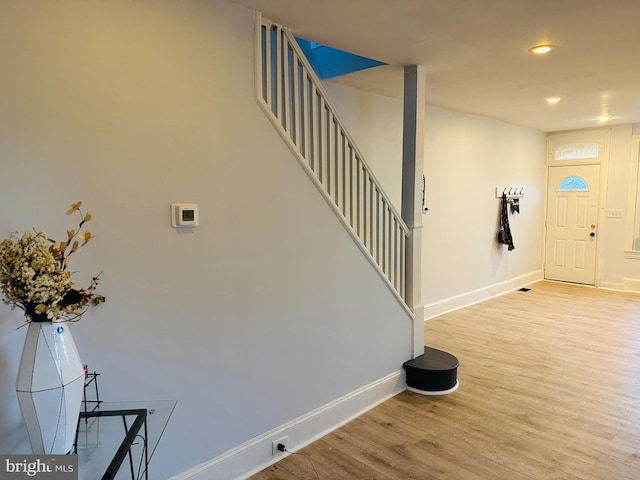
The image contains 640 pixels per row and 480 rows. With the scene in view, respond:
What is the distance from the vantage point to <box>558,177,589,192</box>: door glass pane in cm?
717

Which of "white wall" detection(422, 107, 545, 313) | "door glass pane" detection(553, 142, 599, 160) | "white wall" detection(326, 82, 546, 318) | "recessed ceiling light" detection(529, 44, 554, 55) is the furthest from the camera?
"door glass pane" detection(553, 142, 599, 160)

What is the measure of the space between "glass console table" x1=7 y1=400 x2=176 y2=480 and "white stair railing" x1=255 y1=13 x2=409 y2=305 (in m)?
1.54

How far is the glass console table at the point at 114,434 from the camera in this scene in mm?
1423

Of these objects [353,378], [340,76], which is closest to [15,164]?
[353,378]

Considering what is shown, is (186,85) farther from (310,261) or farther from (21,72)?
(310,261)

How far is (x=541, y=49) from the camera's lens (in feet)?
9.73

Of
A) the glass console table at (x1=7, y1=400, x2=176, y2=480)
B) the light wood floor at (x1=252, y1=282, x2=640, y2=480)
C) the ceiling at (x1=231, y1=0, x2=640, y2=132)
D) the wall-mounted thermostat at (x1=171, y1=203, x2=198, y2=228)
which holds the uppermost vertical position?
the ceiling at (x1=231, y1=0, x2=640, y2=132)

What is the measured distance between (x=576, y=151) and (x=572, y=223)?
1190 millimetres

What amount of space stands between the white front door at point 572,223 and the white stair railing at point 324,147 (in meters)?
5.21

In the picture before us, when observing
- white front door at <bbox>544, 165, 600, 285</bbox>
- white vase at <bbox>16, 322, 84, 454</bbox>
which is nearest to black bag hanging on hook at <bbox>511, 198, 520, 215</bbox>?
white front door at <bbox>544, 165, 600, 285</bbox>

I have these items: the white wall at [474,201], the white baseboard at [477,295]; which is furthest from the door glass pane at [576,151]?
the white baseboard at [477,295]

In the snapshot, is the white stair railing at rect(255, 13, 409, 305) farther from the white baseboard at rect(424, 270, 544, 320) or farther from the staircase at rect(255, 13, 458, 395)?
Answer: the white baseboard at rect(424, 270, 544, 320)

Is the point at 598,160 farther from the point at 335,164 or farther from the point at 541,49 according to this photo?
the point at 335,164

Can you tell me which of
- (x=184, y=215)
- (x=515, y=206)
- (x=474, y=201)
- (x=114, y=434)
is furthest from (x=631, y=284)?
(x=114, y=434)
